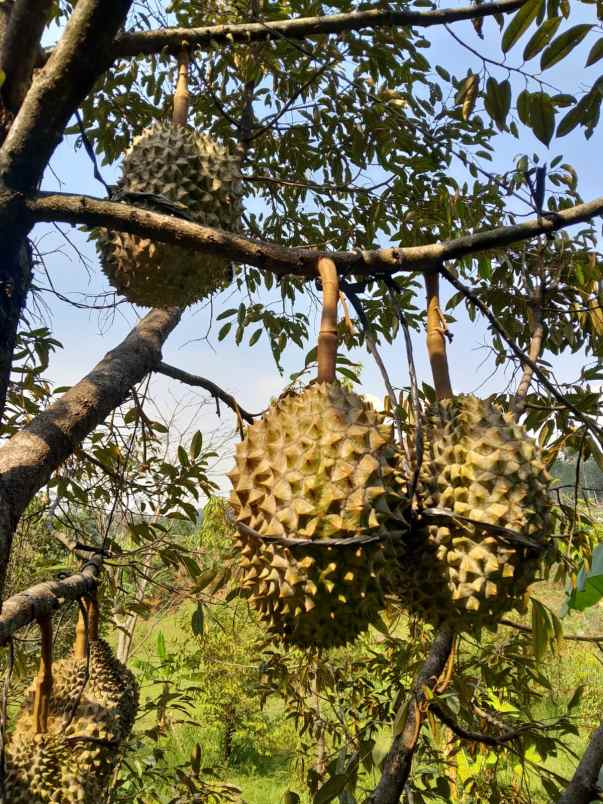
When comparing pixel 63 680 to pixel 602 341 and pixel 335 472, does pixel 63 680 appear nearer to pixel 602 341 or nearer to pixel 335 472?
pixel 335 472

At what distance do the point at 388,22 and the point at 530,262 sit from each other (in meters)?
1.13

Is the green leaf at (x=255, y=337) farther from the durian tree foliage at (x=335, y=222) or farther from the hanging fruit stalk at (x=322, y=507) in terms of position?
the hanging fruit stalk at (x=322, y=507)

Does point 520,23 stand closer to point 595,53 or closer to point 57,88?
point 595,53

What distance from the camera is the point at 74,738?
1604 mm

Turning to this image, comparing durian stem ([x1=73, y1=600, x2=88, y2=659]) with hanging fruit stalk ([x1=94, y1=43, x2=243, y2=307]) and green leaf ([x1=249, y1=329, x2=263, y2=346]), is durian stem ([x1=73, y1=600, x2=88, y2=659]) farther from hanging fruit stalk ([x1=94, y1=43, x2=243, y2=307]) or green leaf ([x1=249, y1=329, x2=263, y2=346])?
green leaf ([x1=249, y1=329, x2=263, y2=346])

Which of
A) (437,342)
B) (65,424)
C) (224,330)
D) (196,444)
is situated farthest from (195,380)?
(437,342)

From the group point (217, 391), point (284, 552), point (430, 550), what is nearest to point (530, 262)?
point (217, 391)

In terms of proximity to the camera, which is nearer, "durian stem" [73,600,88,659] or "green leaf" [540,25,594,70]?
"green leaf" [540,25,594,70]

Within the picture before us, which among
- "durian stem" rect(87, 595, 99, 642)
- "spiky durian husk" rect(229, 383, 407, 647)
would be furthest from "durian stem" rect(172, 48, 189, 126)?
"durian stem" rect(87, 595, 99, 642)

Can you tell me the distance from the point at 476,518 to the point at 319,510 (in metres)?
0.26

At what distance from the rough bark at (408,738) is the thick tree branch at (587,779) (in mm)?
334

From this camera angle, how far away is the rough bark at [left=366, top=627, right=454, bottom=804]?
1.41 meters

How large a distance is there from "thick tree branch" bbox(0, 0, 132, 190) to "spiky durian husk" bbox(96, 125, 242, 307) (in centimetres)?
29

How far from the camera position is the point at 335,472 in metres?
0.94
